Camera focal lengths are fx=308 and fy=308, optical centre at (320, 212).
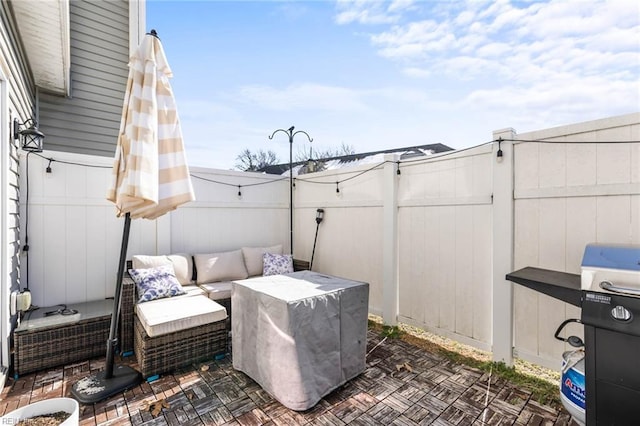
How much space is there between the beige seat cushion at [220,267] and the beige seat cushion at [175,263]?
12 centimetres

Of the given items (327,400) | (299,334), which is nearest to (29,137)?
(299,334)

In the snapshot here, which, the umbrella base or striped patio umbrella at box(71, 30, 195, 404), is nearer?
striped patio umbrella at box(71, 30, 195, 404)

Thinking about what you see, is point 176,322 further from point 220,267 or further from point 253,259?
point 253,259

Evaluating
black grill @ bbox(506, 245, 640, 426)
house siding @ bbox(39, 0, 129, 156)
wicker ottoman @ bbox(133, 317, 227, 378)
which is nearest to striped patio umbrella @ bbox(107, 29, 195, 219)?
wicker ottoman @ bbox(133, 317, 227, 378)

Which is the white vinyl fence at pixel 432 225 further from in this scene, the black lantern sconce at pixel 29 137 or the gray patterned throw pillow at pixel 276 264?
the gray patterned throw pillow at pixel 276 264

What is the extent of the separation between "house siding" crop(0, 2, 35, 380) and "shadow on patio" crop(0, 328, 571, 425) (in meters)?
0.61

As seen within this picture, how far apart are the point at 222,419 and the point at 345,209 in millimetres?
3086

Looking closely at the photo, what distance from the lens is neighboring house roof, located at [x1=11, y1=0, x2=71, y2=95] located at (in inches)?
112

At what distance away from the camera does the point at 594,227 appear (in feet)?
8.08

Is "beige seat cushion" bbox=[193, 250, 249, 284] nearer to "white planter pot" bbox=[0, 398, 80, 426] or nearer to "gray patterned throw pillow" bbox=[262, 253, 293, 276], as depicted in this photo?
"gray patterned throw pillow" bbox=[262, 253, 293, 276]

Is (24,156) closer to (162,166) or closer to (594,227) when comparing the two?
(162,166)

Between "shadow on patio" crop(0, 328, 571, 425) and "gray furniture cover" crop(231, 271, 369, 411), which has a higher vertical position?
"gray furniture cover" crop(231, 271, 369, 411)

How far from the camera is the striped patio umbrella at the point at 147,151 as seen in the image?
219cm

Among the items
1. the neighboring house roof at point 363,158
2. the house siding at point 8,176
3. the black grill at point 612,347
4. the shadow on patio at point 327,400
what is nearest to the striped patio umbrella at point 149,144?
the house siding at point 8,176
